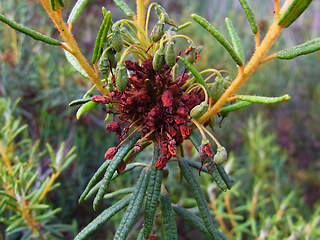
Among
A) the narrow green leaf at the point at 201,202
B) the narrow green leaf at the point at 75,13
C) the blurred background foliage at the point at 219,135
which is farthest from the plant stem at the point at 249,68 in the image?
the blurred background foliage at the point at 219,135

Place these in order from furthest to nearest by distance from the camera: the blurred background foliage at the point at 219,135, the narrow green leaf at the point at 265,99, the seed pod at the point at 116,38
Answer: the blurred background foliage at the point at 219,135 → the seed pod at the point at 116,38 → the narrow green leaf at the point at 265,99

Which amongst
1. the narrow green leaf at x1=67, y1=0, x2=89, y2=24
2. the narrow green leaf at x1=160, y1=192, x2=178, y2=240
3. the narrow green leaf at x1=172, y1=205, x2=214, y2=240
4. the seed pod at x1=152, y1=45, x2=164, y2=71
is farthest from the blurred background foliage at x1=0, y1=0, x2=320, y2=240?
the narrow green leaf at x1=67, y1=0, x2=89, y2=24

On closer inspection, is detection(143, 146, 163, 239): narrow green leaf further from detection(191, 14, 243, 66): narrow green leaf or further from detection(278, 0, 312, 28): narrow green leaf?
detection(278, 0, 312, 28): narrow green leaf

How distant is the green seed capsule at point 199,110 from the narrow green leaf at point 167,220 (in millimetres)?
258

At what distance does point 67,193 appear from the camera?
68.4 inches

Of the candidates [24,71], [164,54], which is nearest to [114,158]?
[164,54]

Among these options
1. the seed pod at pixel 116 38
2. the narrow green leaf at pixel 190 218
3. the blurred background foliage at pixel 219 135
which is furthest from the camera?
the blurred background foliage at pixel 219 135

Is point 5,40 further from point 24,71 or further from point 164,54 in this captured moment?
point 164,54

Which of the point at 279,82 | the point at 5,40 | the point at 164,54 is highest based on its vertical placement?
the point at 5,40

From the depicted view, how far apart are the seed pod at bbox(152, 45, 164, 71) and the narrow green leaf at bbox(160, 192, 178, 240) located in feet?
1.18

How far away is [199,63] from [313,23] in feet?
8.46

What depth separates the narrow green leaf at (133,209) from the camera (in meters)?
0.72

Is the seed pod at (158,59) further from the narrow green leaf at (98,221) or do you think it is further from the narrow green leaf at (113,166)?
the narrow green leaf at (98,221)

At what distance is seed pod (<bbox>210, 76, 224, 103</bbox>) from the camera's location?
0.76 m
